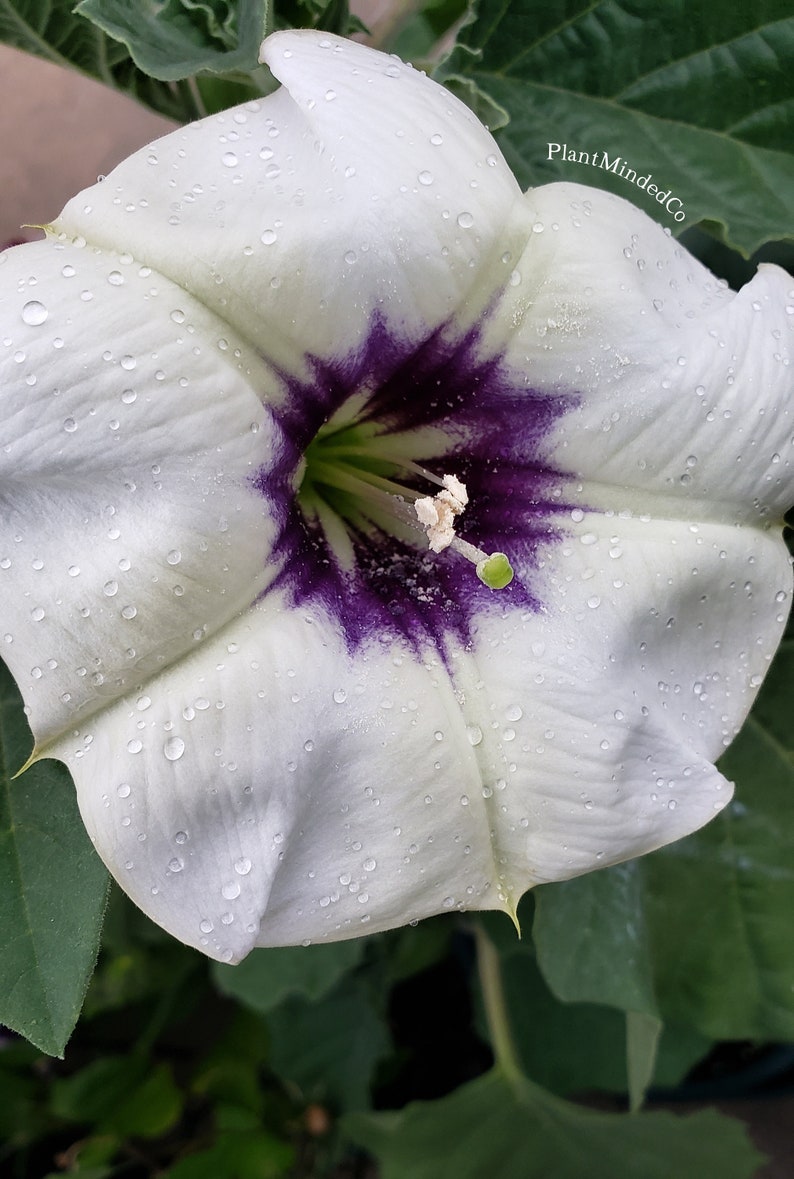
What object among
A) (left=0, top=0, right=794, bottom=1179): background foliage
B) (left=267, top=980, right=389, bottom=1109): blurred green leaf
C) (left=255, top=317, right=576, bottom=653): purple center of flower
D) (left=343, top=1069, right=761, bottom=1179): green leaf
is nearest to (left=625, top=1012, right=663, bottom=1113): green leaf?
(left=0, top=0, right=794, bottom=1179): background foliage

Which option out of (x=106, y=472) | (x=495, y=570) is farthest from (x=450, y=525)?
(x=106, y=472)

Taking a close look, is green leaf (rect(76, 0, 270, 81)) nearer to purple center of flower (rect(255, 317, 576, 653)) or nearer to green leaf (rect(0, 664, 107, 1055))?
purple center of flower (rect(255, 317, 576, 653))

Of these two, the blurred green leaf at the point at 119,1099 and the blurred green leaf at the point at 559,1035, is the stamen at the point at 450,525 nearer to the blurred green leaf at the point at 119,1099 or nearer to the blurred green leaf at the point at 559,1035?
the blurred green leaf at the point at 559,1035

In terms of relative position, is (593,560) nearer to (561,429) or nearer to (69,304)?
(561,429)

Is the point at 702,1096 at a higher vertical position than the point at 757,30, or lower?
lower

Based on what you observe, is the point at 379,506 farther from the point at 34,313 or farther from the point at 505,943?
the point at 505,943

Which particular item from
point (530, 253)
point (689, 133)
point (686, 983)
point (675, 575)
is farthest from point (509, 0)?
point (686, 983)
